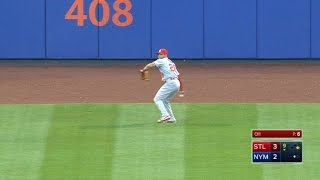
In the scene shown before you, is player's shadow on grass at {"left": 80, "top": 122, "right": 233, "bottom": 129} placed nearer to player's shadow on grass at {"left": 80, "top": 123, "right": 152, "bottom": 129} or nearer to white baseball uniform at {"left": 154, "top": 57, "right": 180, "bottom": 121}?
player's shadow on grass at {"left": 80, "top": 123, "right": 152, "bottom": 129}

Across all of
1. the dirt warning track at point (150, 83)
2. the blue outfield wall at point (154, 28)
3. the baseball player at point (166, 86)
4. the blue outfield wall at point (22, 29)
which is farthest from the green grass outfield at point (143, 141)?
the blue outfield wall at point (22, 29)

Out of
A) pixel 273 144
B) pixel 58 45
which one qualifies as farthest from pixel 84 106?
pixel 273 144

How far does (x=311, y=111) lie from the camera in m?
22.7

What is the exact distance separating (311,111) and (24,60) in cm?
971

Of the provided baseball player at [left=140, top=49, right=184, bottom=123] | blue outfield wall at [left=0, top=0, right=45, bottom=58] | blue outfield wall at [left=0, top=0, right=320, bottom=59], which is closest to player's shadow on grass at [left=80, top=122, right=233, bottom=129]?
baseball player at [left=140, top=49, right=184, bottom=123]

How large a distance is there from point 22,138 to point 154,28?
33.4 ft

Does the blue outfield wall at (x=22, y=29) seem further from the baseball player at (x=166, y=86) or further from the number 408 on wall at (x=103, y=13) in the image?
the baseball player at (x=166, y=86)

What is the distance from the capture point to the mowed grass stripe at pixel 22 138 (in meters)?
17.6

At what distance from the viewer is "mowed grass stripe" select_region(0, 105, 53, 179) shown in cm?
1762

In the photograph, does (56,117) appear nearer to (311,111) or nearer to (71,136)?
(71,136)

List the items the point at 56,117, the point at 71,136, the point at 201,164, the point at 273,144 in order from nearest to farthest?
the point at 273,144
the point at 201,164
the point at 71,136
the point at 56,117

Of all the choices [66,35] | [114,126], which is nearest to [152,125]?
[114,126]

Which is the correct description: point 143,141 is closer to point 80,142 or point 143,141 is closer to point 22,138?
point 80,142

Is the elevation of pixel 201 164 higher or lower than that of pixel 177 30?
lower
